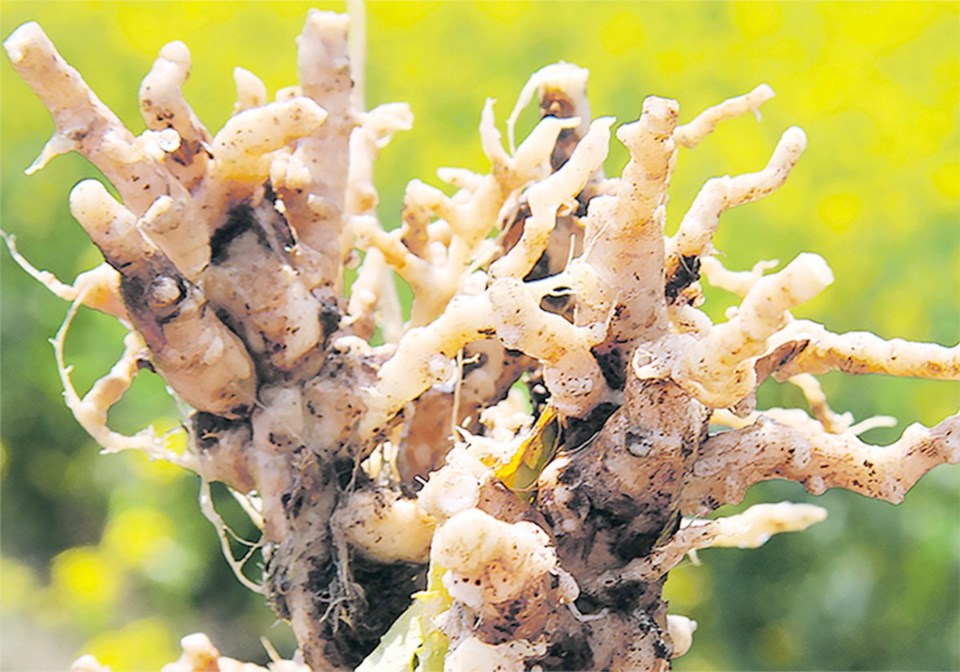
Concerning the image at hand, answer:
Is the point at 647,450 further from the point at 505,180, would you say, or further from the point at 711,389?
the point at 505,180

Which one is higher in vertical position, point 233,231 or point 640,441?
point 233,231

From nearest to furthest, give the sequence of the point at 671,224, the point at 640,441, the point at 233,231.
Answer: the point at 640,441 → the point at 233,231 → the point at 671,224

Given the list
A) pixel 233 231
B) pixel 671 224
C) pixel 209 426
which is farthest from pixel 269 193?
pixel 671 224

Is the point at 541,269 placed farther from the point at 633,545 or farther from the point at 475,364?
the point at 633,545

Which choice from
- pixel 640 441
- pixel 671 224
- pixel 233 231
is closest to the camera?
pixel 640 441

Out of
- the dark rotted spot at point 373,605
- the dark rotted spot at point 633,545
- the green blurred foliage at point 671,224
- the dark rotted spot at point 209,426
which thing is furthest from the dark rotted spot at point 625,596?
the green blurred foliage at point 671,224

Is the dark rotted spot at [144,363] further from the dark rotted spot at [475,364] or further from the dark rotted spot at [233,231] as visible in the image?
the dark rotted spot at [475,364]
